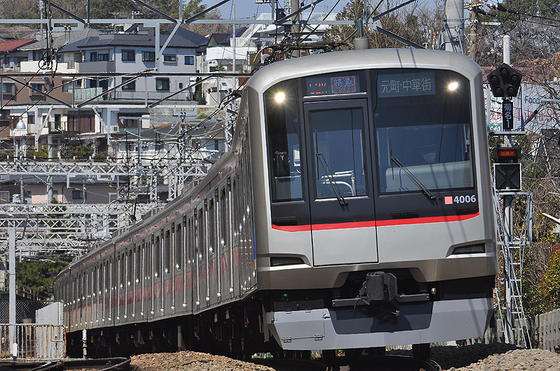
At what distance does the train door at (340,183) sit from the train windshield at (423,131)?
0.61ft

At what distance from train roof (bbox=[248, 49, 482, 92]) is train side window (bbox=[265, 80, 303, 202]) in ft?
0.40

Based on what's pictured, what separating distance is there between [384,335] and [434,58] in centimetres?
265

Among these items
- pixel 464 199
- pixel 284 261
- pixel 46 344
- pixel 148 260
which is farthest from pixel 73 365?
pixel 46 344

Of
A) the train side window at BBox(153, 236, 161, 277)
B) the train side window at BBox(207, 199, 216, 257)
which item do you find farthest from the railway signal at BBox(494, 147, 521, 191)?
the train side window at BBox(153, 236, 161, 277)

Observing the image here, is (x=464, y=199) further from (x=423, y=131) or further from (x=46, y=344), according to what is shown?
(x=46, y=344)

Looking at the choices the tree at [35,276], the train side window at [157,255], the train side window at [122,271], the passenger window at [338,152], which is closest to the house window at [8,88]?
the tree at [35,276]

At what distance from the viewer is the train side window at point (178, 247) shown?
14.1m

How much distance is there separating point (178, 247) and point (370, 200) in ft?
21.1

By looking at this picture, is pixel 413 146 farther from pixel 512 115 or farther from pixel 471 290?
pixel 512 115

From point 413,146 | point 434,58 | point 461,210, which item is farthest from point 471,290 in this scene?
point 434,58

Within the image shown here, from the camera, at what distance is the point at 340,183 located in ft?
27.9

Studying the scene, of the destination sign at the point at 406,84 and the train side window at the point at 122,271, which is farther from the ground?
the destination sign at the point at 406,84

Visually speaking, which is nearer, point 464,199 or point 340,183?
point 464,199

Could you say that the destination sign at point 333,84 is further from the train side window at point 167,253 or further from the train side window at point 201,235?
the train side window at point 167,253
